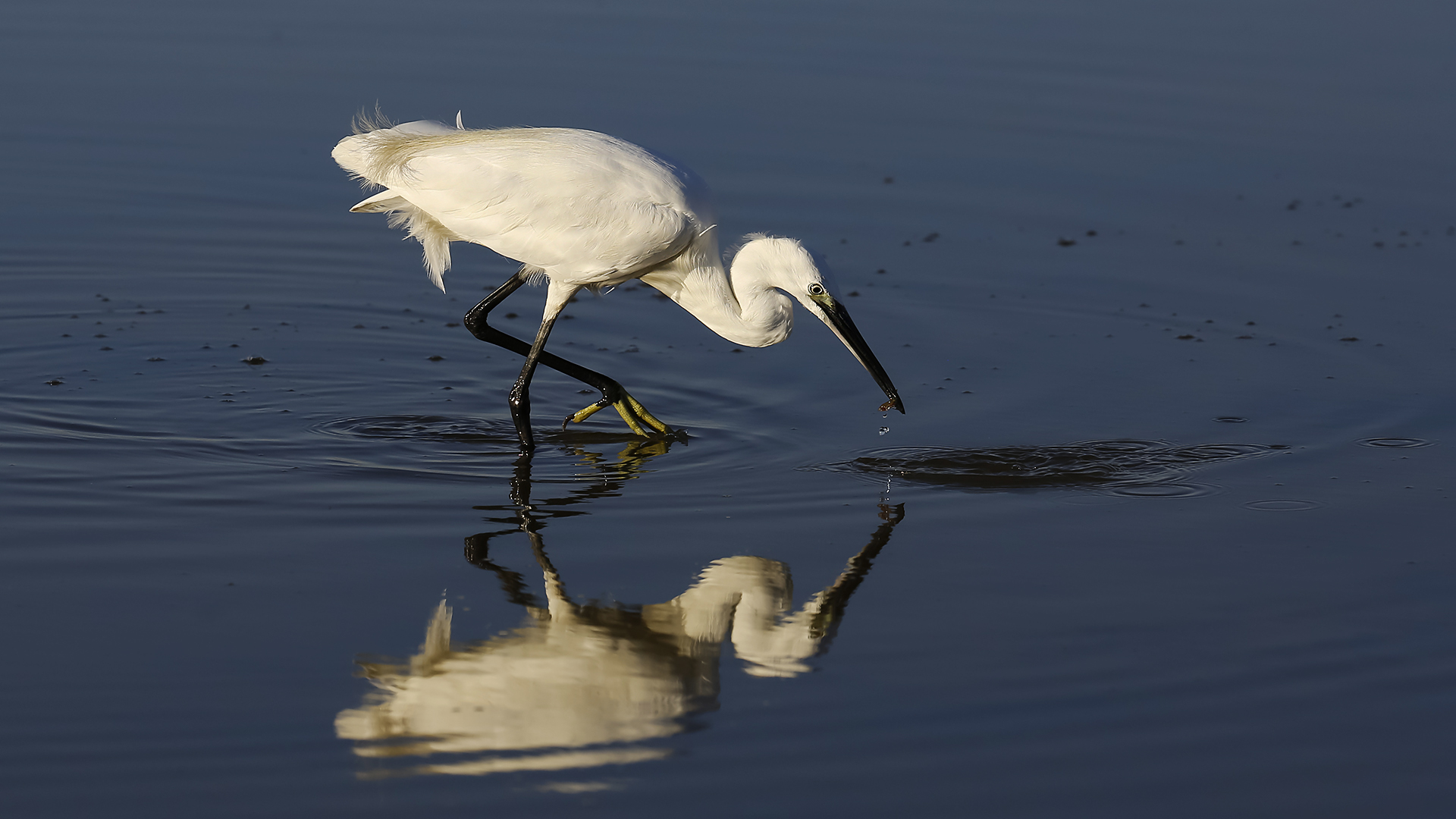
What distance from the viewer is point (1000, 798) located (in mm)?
4422

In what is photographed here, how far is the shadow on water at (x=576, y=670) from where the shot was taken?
4625mm

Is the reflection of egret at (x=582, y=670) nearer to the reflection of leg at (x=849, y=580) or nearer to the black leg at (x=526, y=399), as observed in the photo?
the reflection of leg at (x=849, y=580)

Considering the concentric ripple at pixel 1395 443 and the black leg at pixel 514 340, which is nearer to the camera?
the concentric ripple at pixel 1395 443

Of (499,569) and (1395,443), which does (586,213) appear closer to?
(499,569)

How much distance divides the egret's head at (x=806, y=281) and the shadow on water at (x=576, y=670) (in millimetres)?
1417

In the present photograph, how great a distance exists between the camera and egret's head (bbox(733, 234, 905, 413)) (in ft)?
24.3

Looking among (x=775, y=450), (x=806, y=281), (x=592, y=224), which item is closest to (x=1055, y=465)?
(x=775, y=450)

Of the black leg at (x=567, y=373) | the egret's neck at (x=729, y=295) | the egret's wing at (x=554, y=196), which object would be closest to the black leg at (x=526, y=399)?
the black leg at (x=567, y=373)

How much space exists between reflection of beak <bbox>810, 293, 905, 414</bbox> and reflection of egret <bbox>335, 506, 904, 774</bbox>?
1.52m

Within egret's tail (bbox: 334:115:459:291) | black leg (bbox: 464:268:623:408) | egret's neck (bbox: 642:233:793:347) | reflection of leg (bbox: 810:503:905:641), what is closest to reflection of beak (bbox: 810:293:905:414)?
egret's neck (bbox: 642:233:793:347)

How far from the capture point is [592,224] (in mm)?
7316

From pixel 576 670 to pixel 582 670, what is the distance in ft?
0.06

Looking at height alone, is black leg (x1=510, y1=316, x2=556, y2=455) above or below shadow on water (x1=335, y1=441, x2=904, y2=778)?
above

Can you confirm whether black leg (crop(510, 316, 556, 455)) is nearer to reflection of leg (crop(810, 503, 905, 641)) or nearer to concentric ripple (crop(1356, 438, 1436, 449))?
reflection of leg (crop(810, 503, 905, 641))
